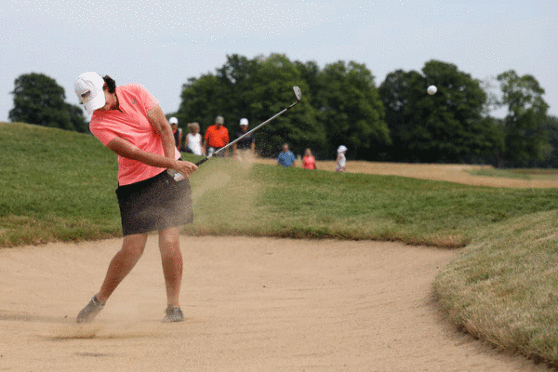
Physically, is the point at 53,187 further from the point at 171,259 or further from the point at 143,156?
the point at 143,156

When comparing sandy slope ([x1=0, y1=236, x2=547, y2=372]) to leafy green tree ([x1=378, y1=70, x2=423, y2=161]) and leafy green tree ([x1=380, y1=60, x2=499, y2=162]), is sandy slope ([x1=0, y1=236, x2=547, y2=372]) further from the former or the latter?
leafy green tree ([x1=378, y1=70, x2=423, y2=161])

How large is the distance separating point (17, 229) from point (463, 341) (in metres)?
7.29

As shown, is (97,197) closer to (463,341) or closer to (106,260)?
(106,260)

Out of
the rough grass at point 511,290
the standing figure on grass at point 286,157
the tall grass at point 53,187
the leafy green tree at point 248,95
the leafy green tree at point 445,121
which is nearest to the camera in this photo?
the rough grass at point 511,290

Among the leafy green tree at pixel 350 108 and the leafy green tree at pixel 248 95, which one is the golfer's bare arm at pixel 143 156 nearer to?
the leafy green tree at pixel 248 95

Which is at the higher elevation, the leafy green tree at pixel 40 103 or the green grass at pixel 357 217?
the leafy green tree at pixel 40 103

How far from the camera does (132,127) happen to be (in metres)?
4.86

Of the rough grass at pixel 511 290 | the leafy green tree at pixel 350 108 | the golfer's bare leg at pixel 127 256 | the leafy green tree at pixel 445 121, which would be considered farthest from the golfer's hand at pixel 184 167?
the leafy green tree at pixel 445 121

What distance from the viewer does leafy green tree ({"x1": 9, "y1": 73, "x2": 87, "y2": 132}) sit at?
245 feet

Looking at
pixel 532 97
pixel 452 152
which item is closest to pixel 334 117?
pixel 452 152

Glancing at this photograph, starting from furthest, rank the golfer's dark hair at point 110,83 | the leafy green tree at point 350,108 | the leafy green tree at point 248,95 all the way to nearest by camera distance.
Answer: the leafy green tree at point 350,108 → the leafy green tree at point 248,95 → the golfer's dark hair at point 110,83

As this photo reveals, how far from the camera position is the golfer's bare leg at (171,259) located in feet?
16.6

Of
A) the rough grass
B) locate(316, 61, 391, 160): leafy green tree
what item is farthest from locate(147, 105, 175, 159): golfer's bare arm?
locate(316, 61, 391, 160): leafy green tree

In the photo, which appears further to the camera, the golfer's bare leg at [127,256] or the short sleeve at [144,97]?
the golfer's bare leg at [127,256]
